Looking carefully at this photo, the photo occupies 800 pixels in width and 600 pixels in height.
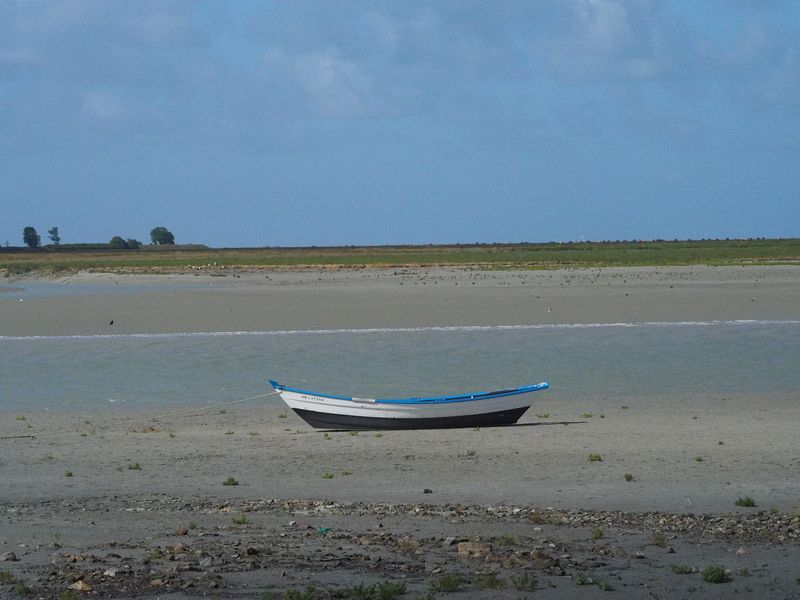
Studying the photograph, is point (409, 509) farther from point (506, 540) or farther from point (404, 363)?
point (404, 363)

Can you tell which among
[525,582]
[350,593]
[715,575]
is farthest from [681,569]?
[350,593]

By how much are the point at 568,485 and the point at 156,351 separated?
1829cm

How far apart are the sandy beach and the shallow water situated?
1774 millimetres

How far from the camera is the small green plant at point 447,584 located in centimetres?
758

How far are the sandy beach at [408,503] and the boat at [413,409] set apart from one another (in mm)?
244

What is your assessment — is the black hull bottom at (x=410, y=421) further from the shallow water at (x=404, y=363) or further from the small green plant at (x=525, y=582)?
the small green plant at (x=525, y=582)

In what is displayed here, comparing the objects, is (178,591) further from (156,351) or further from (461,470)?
(156,351)

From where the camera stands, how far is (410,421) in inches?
612

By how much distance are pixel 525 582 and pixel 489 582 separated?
0.26m

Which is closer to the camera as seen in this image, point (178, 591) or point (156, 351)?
point (178, 591)

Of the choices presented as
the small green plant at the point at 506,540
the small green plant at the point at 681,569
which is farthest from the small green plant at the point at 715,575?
the small green plant at the point at 506,540

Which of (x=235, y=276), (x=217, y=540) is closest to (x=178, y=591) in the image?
(x=217, y=540)

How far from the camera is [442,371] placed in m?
22.6

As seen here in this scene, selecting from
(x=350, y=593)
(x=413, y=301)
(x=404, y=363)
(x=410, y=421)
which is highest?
(x=413, y=301)
